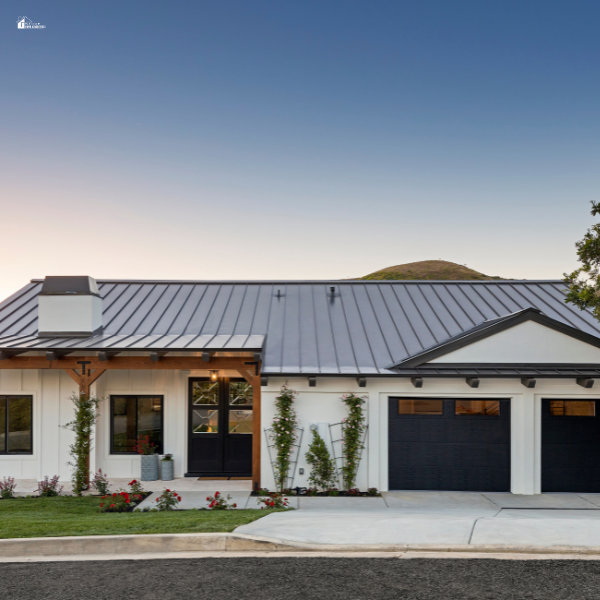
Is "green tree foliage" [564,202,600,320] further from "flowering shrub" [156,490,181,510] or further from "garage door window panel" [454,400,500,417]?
"flowering shrub" [156,490,181,510]

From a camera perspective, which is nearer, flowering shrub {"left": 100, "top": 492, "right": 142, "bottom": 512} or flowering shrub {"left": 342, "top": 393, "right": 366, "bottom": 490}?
flowering shrub {"left": 100, "top": 492, "right": 142, "bottom": 512}

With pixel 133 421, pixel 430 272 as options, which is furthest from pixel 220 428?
pixel 430 272

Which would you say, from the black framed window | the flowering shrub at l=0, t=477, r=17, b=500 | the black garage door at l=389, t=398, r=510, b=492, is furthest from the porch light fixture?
the flowering shrub at l=0, t=477, r=17, b=500

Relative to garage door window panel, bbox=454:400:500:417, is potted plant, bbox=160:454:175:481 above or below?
below

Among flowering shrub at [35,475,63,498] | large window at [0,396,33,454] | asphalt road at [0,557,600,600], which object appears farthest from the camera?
large window at [0,396,33,454]

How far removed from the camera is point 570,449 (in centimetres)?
1001

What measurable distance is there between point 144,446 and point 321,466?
4.66 m

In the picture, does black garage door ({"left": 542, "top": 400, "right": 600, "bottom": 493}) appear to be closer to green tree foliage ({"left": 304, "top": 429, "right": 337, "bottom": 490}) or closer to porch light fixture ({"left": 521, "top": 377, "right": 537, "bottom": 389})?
porch light fixture ({"left": 521, "top": 377, "right": 537, "bottom": 389})

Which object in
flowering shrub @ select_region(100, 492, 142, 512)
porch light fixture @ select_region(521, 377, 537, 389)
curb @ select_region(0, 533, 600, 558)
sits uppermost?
porch light fixture @ select_region(521, 377, 537, 389)

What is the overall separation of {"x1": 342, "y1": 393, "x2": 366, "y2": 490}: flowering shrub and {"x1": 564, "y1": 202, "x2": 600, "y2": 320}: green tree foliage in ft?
16.9

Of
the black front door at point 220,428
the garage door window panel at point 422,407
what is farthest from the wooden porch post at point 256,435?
the garage door window panel at point 422,407

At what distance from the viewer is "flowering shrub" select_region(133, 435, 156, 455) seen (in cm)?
1112

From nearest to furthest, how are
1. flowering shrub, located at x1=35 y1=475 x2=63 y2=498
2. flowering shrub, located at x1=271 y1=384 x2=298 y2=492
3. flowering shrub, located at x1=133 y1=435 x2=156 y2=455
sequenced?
flowering shrub, located at x1=35 y1=475 x2=63 y2=498, flowering shrub, located at x1=271 y1=384 x2=298 y2=492, flowering shrub, located at x1=133 y1=435 x2=156 y2=455

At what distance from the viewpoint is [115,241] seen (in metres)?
21.1
